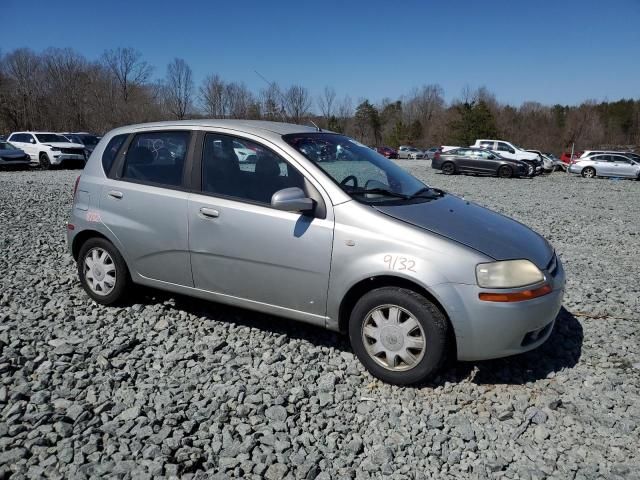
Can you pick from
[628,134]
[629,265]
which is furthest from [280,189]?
[628,134]

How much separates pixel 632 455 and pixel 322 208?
7.74 ft

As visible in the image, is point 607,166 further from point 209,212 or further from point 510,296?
point 209,212

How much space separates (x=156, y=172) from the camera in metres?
4.13

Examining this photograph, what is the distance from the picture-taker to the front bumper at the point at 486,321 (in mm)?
3006

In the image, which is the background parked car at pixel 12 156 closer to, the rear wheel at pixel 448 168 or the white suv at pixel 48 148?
the white suv at pixel 48 148

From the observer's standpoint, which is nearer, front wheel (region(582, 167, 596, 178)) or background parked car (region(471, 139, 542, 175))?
front wheel (region(582, 167, 596, 178))

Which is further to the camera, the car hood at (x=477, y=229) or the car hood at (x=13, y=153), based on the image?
the car hood at (x=13, y=153)

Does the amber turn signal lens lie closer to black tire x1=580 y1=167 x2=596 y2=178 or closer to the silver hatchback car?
the silver hatchback car

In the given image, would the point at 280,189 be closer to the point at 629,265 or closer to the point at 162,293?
the point at 162,293

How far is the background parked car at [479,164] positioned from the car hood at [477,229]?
23.7 metres

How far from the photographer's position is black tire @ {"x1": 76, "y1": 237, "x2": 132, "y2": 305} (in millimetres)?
4355

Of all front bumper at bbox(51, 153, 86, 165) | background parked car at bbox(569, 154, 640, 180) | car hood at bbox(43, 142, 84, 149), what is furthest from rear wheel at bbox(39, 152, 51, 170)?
background parked car at bbox(569, 154, 640, 180)

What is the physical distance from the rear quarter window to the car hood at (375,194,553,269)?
260 centimetres

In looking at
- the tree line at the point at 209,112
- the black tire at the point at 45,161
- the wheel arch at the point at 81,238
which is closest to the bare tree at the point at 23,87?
the tree line at the point at 209,112
